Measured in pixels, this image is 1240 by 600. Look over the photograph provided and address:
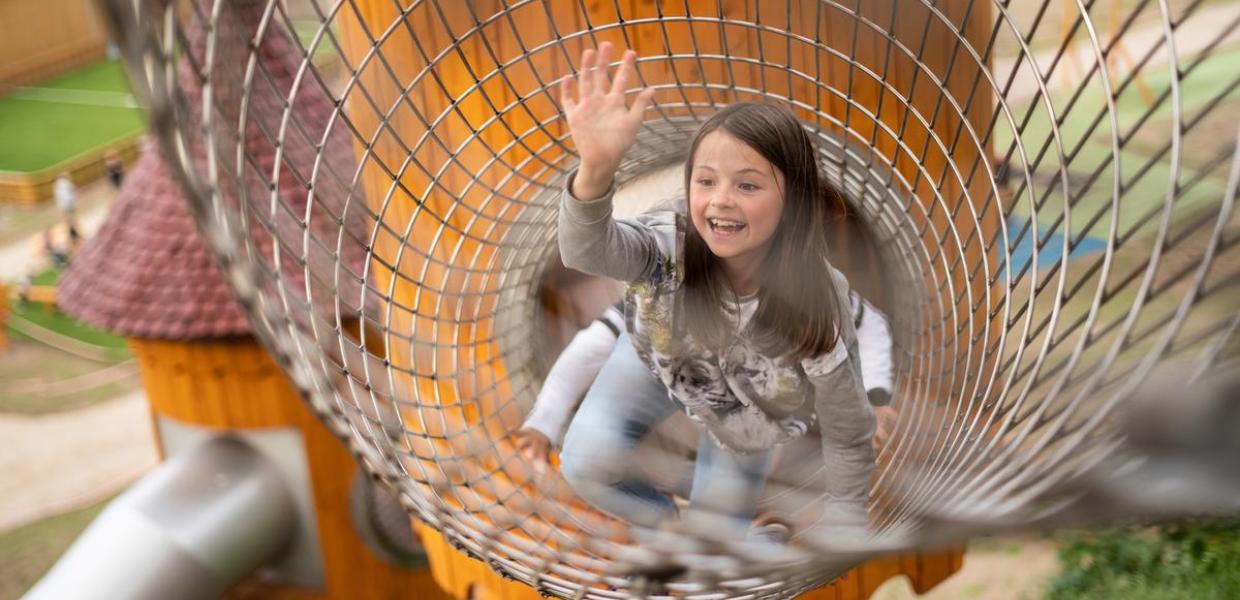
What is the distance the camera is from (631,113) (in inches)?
30.4

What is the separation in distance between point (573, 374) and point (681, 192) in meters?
0.20

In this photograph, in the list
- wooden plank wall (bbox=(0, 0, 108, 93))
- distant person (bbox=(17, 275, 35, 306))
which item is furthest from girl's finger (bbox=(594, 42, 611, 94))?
wooden plank wall (bbox=(0, 0, 108, 93))

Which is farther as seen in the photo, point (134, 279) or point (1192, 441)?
point (134, 279)

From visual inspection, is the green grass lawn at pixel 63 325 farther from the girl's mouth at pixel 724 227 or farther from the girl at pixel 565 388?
the girl's mouth at pixel 724 227

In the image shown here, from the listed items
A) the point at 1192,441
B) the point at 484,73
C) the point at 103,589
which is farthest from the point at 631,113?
the point at 103,589

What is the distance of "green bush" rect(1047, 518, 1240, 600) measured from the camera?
2.21 meters

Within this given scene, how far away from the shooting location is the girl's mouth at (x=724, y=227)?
0.91 metres

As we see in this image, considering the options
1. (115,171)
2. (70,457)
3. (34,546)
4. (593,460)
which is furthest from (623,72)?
(115,171)

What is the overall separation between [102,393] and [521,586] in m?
3.17

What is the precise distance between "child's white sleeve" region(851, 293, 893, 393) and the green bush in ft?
4.44

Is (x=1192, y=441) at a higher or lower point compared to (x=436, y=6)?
lower

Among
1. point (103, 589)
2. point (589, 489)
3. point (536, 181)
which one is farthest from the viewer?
point (103, 589)

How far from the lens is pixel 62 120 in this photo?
791 cm

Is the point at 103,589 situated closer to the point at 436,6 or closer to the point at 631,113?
the point at 436,6
